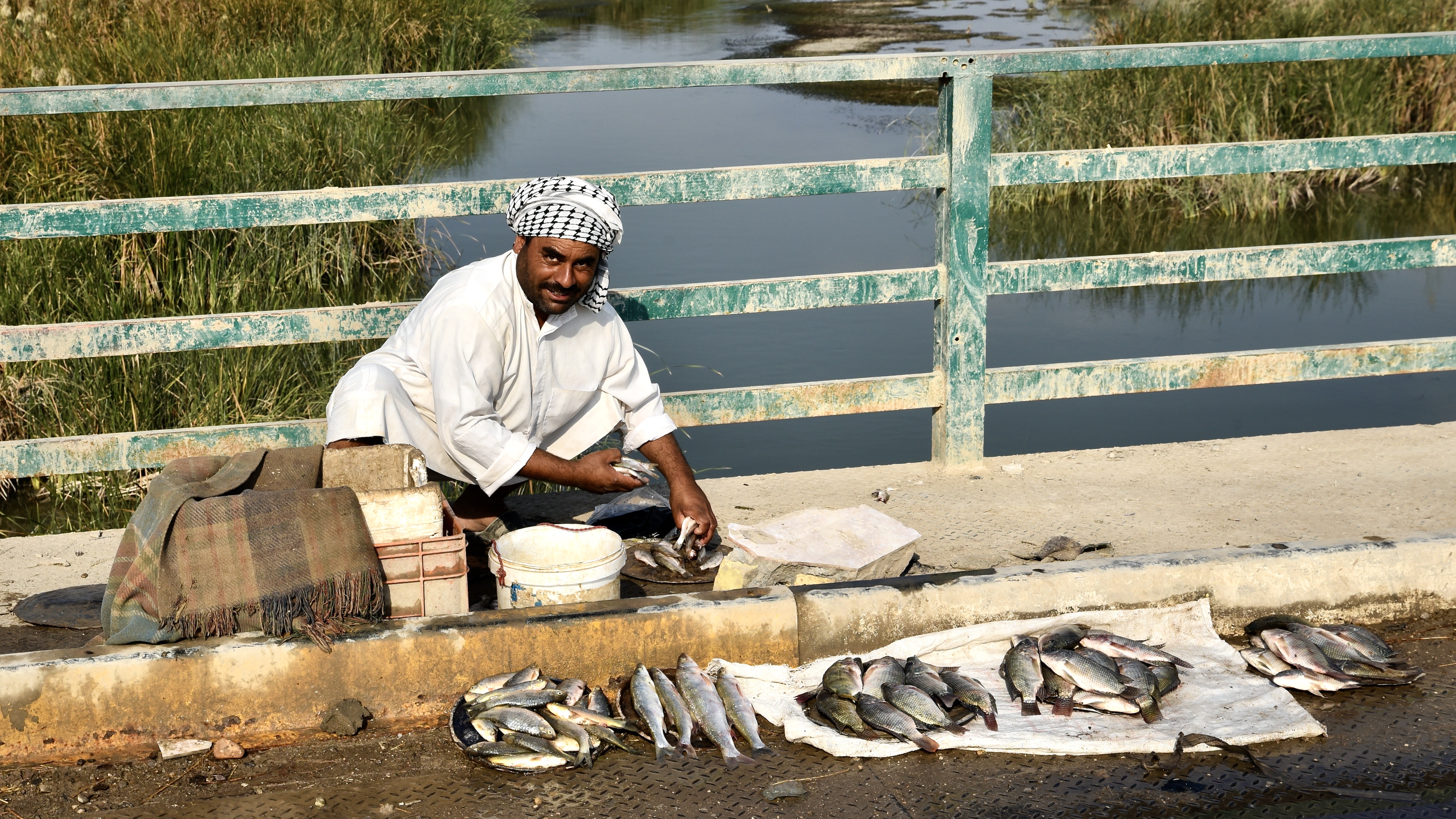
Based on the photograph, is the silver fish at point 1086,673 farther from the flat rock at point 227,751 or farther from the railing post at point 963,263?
the flat rock at point 227,751

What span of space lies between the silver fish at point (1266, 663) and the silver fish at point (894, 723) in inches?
37.9

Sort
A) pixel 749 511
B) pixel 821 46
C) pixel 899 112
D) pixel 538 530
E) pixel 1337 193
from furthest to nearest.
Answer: pixel 821 46, pixel 899 112, pixel 1337 193, pixel 749 511, pixel 538 530

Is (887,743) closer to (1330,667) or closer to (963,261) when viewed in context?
(1330,667)

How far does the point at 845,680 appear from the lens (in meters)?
3.28

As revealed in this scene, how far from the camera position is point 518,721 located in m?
3.11

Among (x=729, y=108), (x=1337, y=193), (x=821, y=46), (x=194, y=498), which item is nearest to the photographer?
(x=194, y=498)

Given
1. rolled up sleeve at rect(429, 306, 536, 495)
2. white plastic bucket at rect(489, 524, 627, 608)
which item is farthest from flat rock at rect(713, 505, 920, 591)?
rolled up sleeve at rect(429, 306, 536, 495)

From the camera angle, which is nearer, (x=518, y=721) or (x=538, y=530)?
(x=518, y=721)

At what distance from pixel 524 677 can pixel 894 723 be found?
2.97ft

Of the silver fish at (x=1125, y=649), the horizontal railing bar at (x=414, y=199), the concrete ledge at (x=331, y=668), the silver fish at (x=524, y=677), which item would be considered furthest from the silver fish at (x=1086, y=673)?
the horizontal railing bar at (x=414, y=199)

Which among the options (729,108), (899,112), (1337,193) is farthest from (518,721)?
(729,108)

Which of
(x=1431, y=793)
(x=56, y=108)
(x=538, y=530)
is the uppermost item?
(x=56, y=108)

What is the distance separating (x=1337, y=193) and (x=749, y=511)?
343 inches

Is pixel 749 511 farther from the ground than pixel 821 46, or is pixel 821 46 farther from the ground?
pixel 821 46
